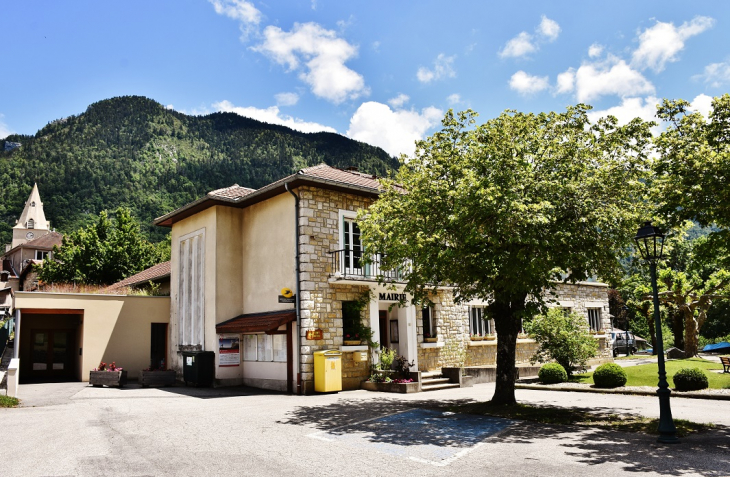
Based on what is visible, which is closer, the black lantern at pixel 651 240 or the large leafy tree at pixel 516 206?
the black lantern at pixel 651 240

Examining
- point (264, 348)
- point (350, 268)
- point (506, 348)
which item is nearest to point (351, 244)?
point (350, 268)

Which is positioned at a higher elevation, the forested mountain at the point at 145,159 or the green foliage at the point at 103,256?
the forested mountain at the point at 145,159

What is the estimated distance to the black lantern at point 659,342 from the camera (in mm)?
8836

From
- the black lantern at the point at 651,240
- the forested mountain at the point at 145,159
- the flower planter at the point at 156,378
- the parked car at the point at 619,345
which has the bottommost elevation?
the parked car at the point at 619,345

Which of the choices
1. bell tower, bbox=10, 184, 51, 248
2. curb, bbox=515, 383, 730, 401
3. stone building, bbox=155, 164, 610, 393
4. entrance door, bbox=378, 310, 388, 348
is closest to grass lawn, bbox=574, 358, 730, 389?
curb, bbox=515, 383, 730, 401

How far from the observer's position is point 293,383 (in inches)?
644

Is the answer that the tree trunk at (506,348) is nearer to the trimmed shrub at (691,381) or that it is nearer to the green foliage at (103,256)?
the trimmed shrub at (691,381)

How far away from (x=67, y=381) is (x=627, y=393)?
63.3 feet

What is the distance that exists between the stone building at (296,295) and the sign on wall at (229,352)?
3 centimetres

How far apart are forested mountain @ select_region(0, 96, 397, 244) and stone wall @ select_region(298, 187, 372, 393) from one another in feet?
187

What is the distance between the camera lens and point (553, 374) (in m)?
18.3

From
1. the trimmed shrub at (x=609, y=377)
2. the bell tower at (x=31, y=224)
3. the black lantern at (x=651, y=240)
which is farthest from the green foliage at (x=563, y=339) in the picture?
the bell tower at (x=31, y=224)

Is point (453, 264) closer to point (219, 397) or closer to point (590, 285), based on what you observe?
point (219, 397)

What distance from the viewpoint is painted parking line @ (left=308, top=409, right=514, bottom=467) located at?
853cm
